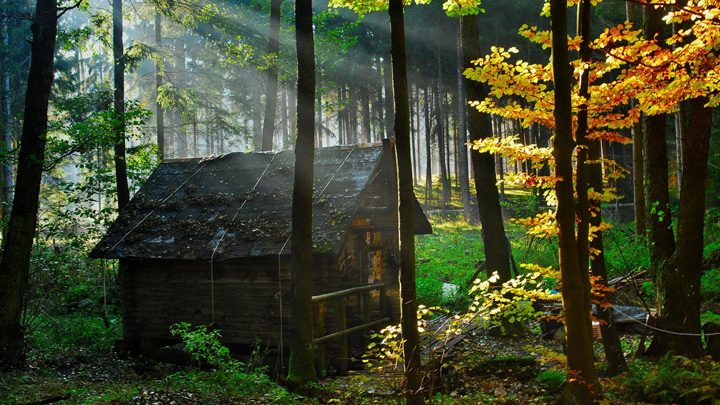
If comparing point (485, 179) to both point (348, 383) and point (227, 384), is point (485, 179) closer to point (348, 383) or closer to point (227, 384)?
point (348, 383)

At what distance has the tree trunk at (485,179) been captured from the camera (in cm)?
1102

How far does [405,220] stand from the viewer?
6508 millimetres

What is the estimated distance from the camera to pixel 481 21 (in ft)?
91.9

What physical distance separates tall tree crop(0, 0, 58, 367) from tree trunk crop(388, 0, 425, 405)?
6.86 meters

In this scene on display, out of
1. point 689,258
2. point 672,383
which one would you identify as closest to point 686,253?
point 689,258

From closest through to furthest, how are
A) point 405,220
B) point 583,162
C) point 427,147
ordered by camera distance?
point 583,162
point 405,220
point 427,147

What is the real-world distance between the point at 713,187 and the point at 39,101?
22.2 metres

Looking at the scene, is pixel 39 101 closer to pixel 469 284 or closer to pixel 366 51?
pixel 469 284

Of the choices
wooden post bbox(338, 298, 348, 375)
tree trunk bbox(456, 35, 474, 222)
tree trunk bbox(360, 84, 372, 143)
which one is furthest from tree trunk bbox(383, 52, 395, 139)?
wooden post bbox(338, 298, 348, 375)

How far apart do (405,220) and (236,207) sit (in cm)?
679

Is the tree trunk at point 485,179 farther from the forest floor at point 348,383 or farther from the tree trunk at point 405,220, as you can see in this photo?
the tree trunk at point 405,220

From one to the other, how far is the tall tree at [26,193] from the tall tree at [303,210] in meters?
5.03

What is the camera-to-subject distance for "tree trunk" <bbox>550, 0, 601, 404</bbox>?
568cm

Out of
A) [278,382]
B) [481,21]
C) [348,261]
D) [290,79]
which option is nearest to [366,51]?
[481,21]
